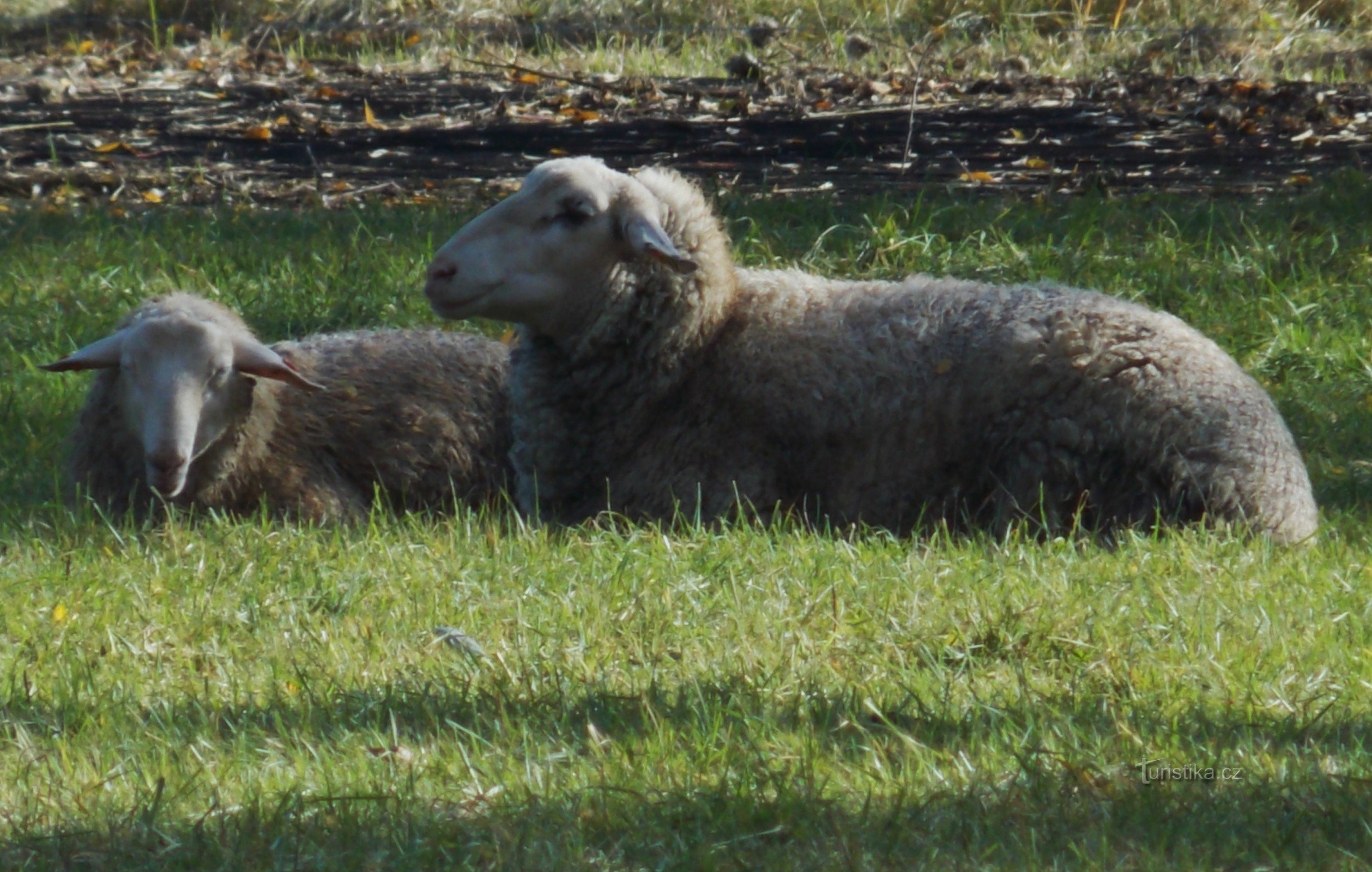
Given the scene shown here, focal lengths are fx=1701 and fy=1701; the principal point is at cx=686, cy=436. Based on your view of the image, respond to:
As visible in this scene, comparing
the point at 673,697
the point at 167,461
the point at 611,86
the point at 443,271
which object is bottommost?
the point at 167,461

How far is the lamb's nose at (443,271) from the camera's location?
5.67m

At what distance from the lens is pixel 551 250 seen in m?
5.83

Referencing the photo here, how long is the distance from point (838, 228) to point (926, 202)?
767 mm

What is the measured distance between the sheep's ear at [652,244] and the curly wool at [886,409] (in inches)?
Result: 3.4

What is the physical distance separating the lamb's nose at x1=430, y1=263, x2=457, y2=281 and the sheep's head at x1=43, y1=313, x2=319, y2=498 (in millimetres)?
654

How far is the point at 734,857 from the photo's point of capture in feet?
9.81

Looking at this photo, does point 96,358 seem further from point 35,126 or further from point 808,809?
point 35,126

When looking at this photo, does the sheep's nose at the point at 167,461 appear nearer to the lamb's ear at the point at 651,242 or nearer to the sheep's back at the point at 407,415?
the sheep's back at the point at 407,415

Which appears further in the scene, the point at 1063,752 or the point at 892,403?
the point at 892,403

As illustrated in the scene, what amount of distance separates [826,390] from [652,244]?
778 millimetres

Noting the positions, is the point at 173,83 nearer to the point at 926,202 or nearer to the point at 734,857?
the point at 926,202

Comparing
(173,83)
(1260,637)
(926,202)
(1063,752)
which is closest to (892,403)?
(1260,637)

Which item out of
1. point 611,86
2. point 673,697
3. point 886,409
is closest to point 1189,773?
point 673,697

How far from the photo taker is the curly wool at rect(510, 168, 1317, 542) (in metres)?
5.32
